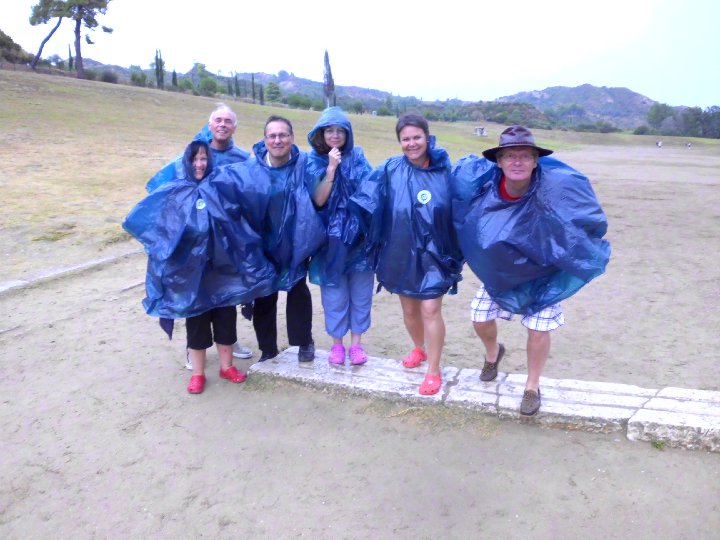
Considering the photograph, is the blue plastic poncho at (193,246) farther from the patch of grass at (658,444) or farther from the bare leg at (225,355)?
the patch of grass at (658,444)

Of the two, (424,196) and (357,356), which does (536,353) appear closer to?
(424,196)

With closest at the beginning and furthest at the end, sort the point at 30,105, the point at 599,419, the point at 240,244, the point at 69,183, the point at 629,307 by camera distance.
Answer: the point at 599,419 < the point at 240,244 < the point at 629,307 < the point at 69,183 < the point at 30,105

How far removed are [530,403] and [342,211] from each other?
4.94ft

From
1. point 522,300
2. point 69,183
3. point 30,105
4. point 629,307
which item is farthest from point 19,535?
point 30,105

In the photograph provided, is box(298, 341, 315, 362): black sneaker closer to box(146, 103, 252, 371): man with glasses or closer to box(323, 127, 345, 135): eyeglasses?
box(146, 103, 252, 371): man with glasses

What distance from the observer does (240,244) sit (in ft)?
11.5

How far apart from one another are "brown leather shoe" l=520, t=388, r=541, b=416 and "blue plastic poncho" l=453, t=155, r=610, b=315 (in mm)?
459

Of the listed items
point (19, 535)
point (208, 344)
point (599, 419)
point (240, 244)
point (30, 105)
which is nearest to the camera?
point (19, 535)

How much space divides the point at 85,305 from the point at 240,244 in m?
2.54

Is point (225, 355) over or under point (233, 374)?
over

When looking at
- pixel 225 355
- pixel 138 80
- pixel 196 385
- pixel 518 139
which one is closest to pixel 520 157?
pixel 518 139

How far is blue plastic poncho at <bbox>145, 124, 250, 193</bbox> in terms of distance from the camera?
357 centimetres

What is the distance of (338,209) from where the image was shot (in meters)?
3.60

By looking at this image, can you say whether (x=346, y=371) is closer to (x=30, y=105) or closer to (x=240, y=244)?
(x=240, y=244)
